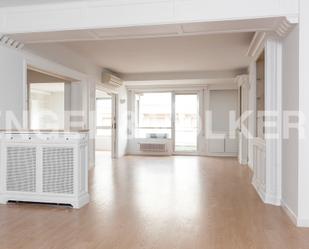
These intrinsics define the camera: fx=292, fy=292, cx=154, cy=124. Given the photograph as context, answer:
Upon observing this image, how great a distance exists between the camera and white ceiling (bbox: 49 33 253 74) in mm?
5328

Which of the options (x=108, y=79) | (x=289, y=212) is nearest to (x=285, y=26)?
(x=289, y=212)

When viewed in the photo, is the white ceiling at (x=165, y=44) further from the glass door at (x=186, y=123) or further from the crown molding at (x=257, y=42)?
the glass door at (x=186, y=123)

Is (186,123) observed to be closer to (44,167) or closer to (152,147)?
(152,147)

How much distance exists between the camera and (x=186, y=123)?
32.5 ft

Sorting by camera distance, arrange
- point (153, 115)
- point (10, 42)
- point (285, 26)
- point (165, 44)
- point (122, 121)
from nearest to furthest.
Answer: point (285, 26)
point (10, 42)
point (165, 44)
point (122, 121)
point (153, 115)

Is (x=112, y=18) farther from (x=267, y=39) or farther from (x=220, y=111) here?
(x=220, y=111)

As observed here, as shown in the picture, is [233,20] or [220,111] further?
[220,111]

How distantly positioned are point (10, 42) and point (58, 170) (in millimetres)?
1975

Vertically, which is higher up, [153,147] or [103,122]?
[103,122]

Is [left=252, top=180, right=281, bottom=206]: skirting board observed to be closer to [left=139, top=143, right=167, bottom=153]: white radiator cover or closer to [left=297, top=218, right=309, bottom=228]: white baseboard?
[left=297, top=218, right=309, bottom=228]: white baseboard

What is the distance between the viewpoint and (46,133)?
3.83m

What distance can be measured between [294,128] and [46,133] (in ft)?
10.0

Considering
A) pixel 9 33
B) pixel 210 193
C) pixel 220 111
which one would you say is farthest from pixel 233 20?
pixel 220 111

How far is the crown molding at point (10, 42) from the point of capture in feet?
13.2
